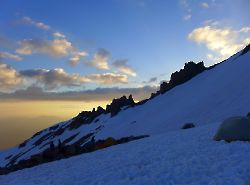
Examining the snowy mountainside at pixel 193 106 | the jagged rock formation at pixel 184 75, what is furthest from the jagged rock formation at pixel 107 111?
the jagged rock formation at pixel 184 75

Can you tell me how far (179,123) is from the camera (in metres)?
72.7

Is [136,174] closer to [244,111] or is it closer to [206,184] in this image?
[206,184]

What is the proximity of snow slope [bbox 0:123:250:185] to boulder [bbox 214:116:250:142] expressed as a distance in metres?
0.80

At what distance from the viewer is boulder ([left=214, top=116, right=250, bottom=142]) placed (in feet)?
90.8

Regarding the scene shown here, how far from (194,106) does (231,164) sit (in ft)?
193

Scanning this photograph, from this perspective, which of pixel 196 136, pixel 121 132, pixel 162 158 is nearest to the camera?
pixel 162 158

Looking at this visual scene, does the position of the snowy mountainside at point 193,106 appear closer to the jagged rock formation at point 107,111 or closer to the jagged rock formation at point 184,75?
the jagged rock formation at point 184,75

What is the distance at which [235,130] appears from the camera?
92.4 ft

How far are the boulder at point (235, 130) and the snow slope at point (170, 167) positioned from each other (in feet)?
2.63

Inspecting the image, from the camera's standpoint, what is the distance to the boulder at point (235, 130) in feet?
90.8

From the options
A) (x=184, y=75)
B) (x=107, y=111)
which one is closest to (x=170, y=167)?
(x=184, y=75)

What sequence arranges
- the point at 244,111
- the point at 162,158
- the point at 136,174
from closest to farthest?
the point at 136,174 < the point at 162,158 < the point at 244,111

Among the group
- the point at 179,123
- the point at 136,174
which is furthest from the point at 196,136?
the point at 179,123

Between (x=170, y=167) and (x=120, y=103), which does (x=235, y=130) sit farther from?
(x=120, y=103)
